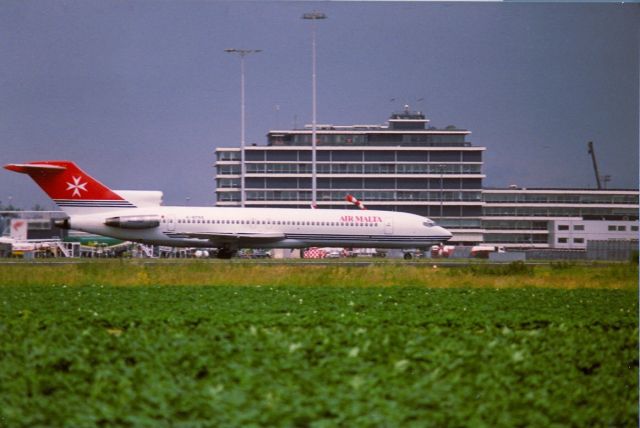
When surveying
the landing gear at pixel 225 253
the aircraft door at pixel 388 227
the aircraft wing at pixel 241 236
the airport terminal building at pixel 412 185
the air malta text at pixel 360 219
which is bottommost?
the landing gear at pixel 225 253

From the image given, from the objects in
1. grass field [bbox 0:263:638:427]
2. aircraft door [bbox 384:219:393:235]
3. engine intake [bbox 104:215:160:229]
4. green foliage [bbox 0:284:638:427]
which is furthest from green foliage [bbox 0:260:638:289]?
aircraft door [bbox 384:219:393:235]

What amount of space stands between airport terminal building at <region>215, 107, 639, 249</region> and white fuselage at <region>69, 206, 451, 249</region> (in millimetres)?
17268

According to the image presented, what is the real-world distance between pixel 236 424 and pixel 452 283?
11.4 meters

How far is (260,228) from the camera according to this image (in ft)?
116

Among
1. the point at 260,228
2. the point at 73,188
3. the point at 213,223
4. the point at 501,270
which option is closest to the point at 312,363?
the point at 501,270

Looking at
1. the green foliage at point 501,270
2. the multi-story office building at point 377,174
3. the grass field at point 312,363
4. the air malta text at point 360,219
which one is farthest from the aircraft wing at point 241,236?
the grass field at point 312,363

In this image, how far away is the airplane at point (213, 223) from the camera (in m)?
33.0

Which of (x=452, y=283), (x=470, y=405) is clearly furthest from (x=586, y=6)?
(x=452, y=283)

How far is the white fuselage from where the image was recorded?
111 feet

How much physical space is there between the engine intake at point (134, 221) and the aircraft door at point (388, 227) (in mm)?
9545

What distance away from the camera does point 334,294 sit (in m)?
12.4

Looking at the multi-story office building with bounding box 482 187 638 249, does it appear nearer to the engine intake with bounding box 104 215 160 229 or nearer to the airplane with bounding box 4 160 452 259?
the airplane with bounding box 4 160 452 259

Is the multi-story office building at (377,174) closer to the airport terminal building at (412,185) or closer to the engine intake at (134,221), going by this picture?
the airport terminal building at (412,185)

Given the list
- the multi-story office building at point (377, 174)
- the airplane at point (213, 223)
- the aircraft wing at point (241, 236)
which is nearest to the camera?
the airplane at point (213, 223)
